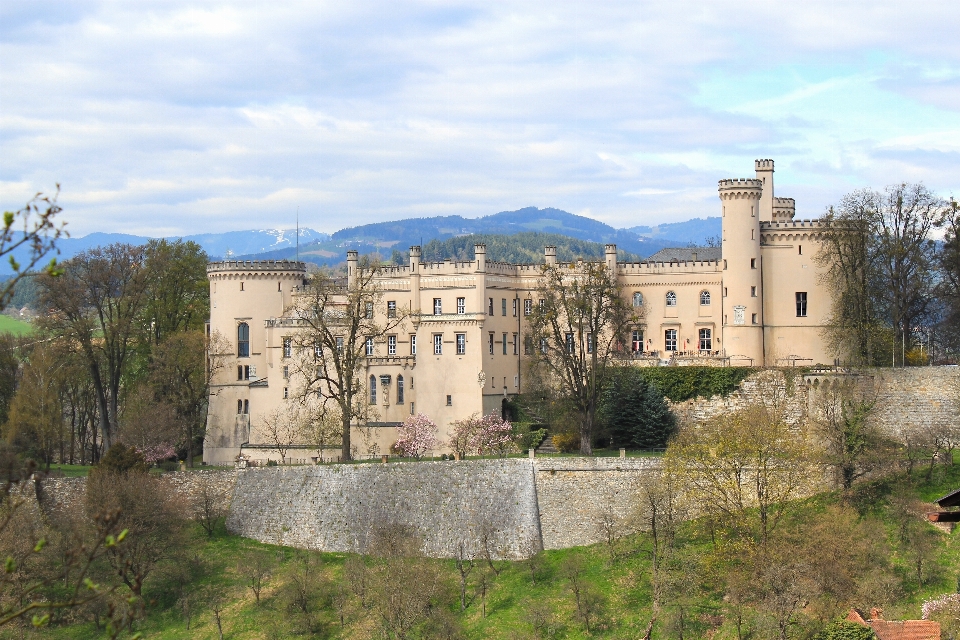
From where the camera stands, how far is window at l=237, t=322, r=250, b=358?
2404 inches

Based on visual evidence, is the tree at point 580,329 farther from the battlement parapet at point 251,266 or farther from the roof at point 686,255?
the battlement parapet at point 251,266

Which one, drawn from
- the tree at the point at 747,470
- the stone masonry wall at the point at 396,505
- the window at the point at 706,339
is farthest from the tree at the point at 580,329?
the tree at the point at 747,470

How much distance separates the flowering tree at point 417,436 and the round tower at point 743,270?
1429cm

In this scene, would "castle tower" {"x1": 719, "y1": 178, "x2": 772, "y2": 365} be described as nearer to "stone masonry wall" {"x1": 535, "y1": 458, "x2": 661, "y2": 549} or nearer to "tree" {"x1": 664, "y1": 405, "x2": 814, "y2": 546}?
"tree" {"x1": 664, "y1": 405, "x2": 814, "y2": 546}

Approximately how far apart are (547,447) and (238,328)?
1899cm

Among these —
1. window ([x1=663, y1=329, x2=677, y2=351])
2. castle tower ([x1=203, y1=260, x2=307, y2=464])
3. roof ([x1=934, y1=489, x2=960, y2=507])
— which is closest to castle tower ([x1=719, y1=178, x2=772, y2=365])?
window ([x1=663, y1=329, x2=677, y2=351])

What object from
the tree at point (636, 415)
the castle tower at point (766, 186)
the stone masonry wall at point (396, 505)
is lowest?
the stone masonry wall at point (396, 505)

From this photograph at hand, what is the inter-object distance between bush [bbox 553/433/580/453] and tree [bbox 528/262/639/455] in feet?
1.58

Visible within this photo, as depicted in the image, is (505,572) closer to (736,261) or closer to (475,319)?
(475,319)

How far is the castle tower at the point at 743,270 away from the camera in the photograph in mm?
54031

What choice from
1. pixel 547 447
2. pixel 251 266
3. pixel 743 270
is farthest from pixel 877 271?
pixel 251 266

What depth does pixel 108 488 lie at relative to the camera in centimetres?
4550

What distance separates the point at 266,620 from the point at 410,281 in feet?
69.3

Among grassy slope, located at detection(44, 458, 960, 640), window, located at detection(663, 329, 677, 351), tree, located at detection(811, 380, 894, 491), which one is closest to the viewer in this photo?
grassy slope, located at detection(44, 458, 960, 640)
